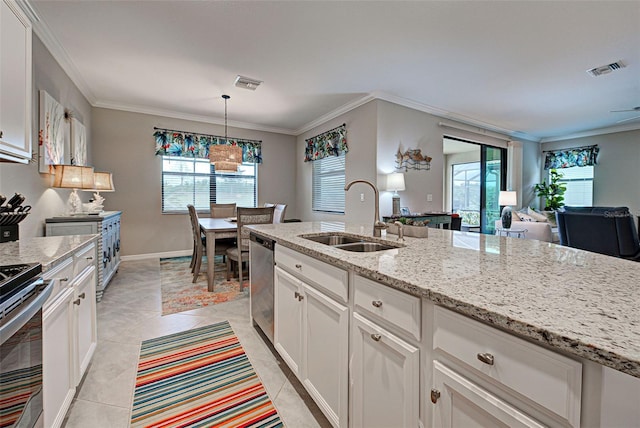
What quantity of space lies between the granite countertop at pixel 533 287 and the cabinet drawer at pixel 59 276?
43.9 inches

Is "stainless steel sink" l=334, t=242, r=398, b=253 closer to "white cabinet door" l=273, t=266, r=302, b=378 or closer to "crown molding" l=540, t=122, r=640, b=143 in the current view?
"white cabinet door" l=273, t=266, r=302, b=378

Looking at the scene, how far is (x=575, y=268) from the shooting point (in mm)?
1025

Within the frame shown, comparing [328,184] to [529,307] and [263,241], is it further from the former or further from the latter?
[529,307]

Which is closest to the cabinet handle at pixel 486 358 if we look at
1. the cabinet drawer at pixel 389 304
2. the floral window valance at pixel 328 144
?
the cabinet drawer at pixel 389 304

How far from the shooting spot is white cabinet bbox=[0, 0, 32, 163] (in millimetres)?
1479

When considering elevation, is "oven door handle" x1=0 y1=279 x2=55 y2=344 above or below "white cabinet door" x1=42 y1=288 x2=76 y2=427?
above

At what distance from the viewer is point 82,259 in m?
1.61

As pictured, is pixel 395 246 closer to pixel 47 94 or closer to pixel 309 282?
pixel 309 282

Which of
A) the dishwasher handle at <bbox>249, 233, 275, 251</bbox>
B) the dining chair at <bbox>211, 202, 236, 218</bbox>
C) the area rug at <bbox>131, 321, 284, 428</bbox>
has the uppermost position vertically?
the dining chair at <bbox>211, 202, 236, 218</bbox>

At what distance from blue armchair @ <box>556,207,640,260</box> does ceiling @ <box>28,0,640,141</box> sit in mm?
1746

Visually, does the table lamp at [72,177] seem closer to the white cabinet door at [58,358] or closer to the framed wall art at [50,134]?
the framed wall art at [50,134]

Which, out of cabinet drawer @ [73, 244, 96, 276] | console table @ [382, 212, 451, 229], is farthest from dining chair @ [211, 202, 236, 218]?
cabinet drawer @ [73, 244, 96, 276]

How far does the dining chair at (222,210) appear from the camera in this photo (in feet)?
16.3

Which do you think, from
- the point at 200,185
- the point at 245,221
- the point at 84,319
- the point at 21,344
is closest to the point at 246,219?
the point at 245,221
